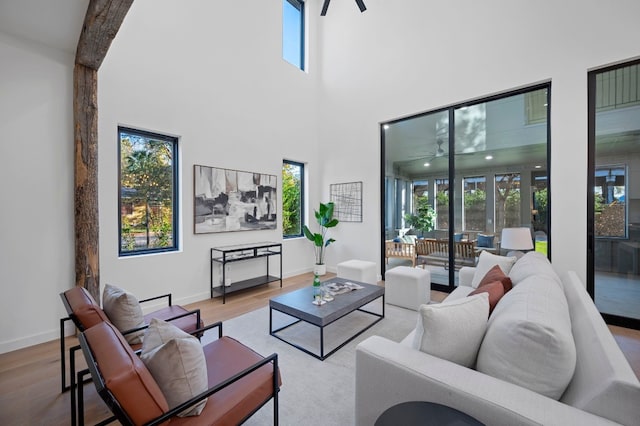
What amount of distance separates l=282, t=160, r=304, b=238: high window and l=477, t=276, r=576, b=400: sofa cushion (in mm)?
4483

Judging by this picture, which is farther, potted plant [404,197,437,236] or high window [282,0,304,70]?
A: high window [282,0,304,70]

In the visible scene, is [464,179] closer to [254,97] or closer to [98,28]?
[254,97]

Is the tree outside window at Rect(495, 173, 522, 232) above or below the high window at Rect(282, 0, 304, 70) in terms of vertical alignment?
below

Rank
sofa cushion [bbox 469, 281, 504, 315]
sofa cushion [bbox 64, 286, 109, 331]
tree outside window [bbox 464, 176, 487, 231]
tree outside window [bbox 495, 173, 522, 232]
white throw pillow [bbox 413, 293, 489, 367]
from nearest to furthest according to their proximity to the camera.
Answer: white throw pillow [bbox 413, 293, 489, 367], sofa cushion [bbox 64, 286, 109, 331], sofa cushion [bbox 469, 281, 504, 315], tree outside window [bbox 495, 173, 522, 232], tree outside window [bbox 464, 176, 487, 231]

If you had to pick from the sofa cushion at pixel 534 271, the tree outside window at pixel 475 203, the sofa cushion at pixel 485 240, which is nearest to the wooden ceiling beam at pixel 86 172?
the sofa cushion at pixel 534 271

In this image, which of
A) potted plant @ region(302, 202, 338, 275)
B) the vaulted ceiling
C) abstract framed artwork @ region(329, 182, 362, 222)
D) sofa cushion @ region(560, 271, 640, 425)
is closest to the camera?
sofa cushion @ region(560, 271, 640, 425)

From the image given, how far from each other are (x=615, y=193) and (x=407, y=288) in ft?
8.74

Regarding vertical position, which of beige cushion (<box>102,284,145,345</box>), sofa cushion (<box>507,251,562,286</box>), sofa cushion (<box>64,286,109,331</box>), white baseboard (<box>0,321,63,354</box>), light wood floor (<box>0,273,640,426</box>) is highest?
sofa cushion (<box>507,251,562,286</box>)

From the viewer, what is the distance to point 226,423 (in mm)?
1264

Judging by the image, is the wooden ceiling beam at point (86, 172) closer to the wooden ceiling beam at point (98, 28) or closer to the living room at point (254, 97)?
the wooden ceiling beam at point (98, 28)

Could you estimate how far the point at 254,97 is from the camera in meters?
4.82

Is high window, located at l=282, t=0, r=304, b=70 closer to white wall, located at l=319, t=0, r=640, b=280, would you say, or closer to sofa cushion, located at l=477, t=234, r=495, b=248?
white wall, located at l=319, t=0, r=640, b=280

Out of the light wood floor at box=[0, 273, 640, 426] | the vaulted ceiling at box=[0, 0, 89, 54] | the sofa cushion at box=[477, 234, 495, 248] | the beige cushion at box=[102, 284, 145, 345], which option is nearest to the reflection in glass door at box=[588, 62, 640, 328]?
the light wood floor at box=[0, 273, 640, 426]

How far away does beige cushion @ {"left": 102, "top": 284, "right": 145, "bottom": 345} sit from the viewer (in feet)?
6.10
